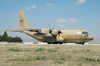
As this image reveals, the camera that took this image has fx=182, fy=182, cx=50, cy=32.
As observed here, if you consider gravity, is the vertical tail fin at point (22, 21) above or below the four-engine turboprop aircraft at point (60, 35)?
above

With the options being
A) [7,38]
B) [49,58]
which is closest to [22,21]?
[49,58]

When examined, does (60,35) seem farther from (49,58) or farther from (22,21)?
(49,58)

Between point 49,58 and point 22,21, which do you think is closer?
point 49,58

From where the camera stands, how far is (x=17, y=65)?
13.9 m

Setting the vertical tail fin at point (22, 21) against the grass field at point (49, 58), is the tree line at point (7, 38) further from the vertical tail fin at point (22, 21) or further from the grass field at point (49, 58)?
the grass field at point (49, 58)

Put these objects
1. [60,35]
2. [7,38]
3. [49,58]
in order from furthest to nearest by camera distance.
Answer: [7,38] < [60,35] < [49,58]

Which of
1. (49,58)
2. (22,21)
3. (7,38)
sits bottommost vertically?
(49,58)

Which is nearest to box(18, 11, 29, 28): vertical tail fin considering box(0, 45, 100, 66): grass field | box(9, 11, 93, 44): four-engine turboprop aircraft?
box(9, 11, 93, 44): four-engine turboprop aircraft

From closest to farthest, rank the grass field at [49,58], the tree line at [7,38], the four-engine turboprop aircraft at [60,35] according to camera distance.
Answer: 1. the grass field at [49,58]
2. the four-engine turboprop aircraft at [60,35]
3. the tree line at [7,38]

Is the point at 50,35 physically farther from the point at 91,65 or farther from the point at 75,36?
the point at 91,65

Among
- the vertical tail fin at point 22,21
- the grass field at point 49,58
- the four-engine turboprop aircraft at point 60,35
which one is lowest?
the grass field at point 49,58

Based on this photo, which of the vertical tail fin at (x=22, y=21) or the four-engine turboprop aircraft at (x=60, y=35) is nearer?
the four-engine turboprop aircraft at (x=60, y=35)

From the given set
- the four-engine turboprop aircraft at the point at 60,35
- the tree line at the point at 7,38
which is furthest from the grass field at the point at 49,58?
the tree line at the point at 7,38

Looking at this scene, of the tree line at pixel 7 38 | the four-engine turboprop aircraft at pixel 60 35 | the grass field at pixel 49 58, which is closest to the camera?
the grass field at pixel 49 58
